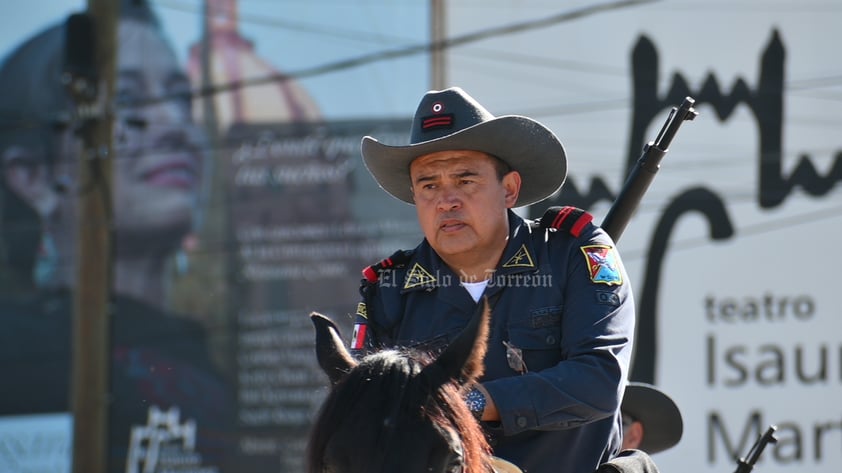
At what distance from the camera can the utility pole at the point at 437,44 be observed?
8898mm

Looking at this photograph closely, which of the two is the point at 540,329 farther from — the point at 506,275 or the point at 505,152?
the point at 505,152

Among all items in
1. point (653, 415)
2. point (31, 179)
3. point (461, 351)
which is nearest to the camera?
point (461, 351)

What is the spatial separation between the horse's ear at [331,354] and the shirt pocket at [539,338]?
0.56 m

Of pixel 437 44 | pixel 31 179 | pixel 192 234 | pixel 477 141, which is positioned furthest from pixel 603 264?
pixel 31 179

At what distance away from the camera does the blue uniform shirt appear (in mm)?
2432

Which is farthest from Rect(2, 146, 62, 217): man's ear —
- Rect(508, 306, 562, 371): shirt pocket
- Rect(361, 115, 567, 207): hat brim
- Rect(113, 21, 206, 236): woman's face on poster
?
Rect(508, 306, 562, 371): shirt pocket

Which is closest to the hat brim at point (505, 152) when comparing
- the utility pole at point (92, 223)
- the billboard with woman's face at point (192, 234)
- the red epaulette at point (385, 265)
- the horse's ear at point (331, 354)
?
the red epaulette at point (385, 265)

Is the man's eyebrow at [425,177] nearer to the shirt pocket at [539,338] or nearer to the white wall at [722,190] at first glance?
the shirt pocket at [539,338]

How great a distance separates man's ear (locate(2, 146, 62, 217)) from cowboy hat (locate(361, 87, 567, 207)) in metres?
7.25

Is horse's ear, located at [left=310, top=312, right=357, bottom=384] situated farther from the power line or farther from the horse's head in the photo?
the power line

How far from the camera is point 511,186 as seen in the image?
309 centimetres

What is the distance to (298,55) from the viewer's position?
9.43 meters

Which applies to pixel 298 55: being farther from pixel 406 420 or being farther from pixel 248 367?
pixel 406 420

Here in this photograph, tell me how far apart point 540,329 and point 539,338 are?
2cm
